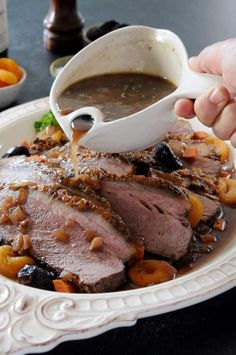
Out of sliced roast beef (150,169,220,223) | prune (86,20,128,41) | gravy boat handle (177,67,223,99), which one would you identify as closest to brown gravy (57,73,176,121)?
gravy boat handle (177,67,223,99)

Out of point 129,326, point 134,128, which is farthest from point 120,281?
point 134,128

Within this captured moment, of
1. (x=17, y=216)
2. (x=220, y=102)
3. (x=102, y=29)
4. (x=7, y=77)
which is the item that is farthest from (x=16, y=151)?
(x=102, y=29)

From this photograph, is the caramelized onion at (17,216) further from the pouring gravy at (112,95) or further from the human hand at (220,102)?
the human hand at (220,102)

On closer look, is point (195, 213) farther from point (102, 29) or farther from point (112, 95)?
point (102, 29)

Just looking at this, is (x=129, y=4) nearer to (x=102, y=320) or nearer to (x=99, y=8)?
(x=99, y=8)

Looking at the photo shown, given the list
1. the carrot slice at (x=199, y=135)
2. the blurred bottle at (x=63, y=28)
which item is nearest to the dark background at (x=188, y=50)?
the blurred bottle at (x=63, y=28)

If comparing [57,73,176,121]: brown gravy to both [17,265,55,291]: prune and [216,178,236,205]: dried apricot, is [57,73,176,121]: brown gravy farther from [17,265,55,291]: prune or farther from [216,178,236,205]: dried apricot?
[17,265,55,291]: prune

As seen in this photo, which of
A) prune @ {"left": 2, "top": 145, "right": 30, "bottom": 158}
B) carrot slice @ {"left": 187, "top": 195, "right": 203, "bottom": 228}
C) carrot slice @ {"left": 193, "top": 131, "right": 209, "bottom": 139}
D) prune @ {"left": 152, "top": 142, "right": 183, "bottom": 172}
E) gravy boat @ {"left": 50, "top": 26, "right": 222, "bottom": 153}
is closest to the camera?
gravy boat @ {"left": 50, "top": 26, "right": 222, "bottom": 153}
